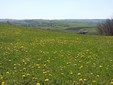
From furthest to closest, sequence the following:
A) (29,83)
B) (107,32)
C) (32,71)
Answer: (107,32) < (32,71) < (29,83)

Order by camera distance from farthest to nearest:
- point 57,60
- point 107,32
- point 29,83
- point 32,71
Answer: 1. point 107,32
2. point 57,60
3. point 32,71
4. point 29,83

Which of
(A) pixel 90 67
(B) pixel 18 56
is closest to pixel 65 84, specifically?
(A) pixel 90 67

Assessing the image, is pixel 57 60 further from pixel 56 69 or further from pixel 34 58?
pixel 56 69

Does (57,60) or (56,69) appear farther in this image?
(57,60)

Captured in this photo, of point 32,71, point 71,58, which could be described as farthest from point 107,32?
point 32,71

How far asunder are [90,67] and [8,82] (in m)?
4.43

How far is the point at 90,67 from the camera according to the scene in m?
13.0

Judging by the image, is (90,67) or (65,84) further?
(90,67)

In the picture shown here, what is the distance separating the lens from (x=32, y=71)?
1188 cm

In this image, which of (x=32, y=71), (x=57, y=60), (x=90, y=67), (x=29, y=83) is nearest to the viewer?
(x=29, y=83)

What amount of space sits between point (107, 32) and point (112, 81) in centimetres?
5825

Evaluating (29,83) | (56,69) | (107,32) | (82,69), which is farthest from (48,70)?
(107,32)

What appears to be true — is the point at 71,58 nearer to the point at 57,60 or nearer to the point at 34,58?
the point at 57,60

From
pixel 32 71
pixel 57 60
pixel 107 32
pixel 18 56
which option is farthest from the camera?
pixel 107 32
